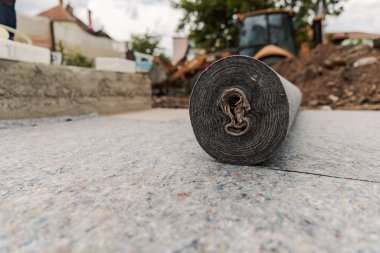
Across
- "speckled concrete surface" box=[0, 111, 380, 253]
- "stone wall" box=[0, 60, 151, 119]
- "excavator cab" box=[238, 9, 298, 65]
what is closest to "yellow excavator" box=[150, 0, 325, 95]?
"excavator cab" box=[238, 9, 298, 65]

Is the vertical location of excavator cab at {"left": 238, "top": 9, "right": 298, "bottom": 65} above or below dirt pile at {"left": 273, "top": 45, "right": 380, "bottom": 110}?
above

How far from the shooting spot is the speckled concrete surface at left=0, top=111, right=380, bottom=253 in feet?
2.62

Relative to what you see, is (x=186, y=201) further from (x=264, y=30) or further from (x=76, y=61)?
(x=76, y=61)

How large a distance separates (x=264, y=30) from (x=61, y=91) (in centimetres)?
584

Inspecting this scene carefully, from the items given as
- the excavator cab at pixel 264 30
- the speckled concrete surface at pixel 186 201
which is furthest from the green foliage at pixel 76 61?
the speckled concrete surface at pixel 186 201

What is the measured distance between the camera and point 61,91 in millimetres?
3771

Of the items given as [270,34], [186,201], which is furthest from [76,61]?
[186,201]

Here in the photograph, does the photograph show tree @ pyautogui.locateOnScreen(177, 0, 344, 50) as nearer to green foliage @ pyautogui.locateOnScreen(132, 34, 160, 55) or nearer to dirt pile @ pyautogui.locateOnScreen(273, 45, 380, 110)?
dirt pile @ pyautogui.locateOnScreen(273, 45, 380, 110)

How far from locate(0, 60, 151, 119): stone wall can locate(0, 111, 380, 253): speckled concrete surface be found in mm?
1661

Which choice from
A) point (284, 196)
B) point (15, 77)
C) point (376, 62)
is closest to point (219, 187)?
point (284, 196)

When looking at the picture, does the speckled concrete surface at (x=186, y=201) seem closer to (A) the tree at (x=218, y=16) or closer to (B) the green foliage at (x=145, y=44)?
(A) the tree at (x=218, y=16)

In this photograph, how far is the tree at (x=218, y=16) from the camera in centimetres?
1212

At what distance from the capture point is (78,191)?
118 cm

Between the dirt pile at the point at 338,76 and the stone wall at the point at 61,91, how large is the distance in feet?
12.8
